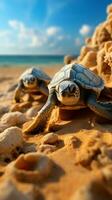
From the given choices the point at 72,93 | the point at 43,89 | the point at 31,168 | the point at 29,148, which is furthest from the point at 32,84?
the point at 31,168

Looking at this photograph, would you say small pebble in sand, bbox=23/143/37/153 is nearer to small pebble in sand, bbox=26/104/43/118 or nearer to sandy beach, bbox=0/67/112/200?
sandy beach, bbox=0/67/112/200

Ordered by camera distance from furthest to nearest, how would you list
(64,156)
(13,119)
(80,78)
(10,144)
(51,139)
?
(13,119), (80,78), (51,139), (10,144), (64,156)

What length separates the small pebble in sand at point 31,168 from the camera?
8.88 feet

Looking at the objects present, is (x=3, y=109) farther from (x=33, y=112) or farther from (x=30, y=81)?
(x=30, y=81)

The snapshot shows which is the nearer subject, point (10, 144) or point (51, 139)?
point (10, 144)

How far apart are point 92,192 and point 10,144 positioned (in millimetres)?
1472

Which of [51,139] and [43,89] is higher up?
[43,89]

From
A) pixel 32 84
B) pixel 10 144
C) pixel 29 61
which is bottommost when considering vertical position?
pixel 10 144

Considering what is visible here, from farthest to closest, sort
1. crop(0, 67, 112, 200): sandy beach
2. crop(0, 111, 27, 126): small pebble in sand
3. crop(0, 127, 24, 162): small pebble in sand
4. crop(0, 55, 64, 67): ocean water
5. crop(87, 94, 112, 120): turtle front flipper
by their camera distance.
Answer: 1. crop(0, 55, 64, 67): ocean water
2. crop(0, 111, 27, 126): small pebble in sand
3. crop(87, 94, 112, 120): turtle front flipper
4. crop(0, 127, 24, 162): small pebble in sand
5. crop(0, 67, 112, 200): sandy beach

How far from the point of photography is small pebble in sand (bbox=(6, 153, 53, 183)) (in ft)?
8.88

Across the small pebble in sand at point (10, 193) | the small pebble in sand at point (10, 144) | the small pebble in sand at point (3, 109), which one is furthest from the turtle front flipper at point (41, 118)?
the small pebble in sand at point (3, 109)

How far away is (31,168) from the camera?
2.83 m

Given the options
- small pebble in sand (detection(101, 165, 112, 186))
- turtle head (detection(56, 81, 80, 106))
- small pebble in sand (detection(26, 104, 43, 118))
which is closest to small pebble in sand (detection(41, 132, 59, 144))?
turtle head (detection(56, 81, 80, 106))

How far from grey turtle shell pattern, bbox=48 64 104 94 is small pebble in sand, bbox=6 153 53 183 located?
186 centimetres
